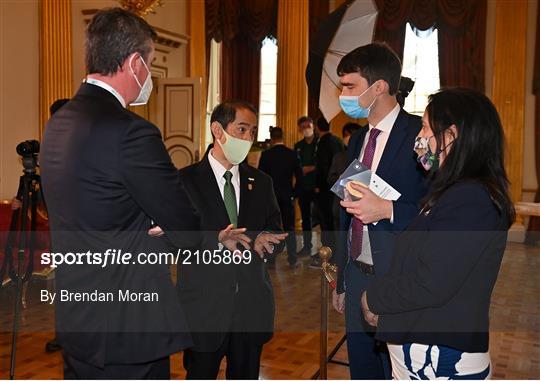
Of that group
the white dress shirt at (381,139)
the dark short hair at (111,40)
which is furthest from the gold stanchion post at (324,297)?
the dark short hair at (111,40)

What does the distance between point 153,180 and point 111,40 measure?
1.43 ft

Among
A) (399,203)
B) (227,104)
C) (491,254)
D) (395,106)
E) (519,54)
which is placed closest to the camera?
(491,254)

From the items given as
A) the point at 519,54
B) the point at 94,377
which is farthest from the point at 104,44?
the point at 519,54

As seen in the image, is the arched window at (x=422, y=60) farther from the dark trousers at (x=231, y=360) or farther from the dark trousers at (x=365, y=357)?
the dark trousers at (x=231, y=360)

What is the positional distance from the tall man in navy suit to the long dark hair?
2.01 feet

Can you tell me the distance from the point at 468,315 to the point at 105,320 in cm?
105

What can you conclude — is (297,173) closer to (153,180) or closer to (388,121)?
(388,121)

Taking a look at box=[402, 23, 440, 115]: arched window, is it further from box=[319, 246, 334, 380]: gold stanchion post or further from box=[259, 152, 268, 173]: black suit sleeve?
box=[319, 246, 334, 380]: gold stanchion post

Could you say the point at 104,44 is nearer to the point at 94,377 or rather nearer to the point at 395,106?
the point at 94,377

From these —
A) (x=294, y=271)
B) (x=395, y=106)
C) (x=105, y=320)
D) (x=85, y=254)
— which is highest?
(x=395, y=106)

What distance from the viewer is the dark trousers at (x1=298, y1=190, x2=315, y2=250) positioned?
8117 mm

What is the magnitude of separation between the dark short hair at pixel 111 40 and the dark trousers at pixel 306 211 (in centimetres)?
626

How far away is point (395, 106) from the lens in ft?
8.41

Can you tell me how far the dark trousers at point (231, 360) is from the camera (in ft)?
8.43
